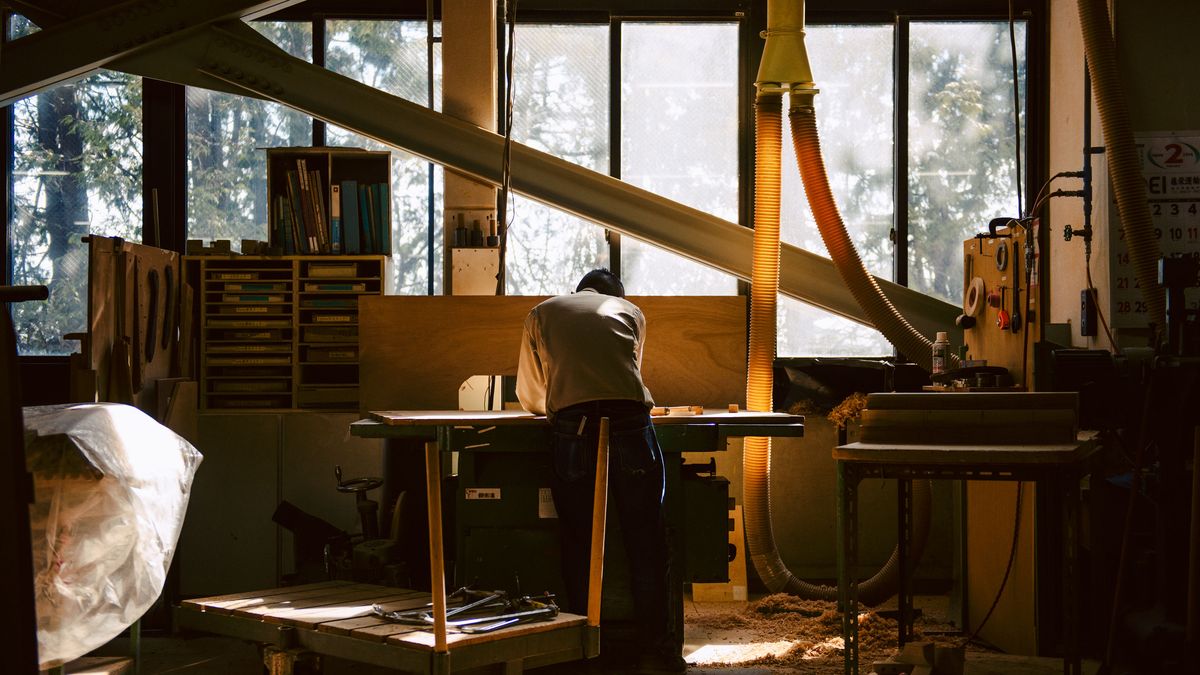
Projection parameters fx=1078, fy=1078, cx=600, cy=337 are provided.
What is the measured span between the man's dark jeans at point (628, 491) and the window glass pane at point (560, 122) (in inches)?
83.7

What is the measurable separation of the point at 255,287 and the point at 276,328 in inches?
9.4

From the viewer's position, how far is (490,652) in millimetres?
3273

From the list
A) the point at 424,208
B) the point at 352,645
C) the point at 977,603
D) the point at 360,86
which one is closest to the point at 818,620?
the point at 977,603

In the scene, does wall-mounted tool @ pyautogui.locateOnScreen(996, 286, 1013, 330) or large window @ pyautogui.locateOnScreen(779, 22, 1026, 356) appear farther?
large window @ pyautogui.locateOnScreen(779, 22, 1026, 356)

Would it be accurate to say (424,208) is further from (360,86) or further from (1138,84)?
(1138,84)

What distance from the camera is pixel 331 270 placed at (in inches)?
217

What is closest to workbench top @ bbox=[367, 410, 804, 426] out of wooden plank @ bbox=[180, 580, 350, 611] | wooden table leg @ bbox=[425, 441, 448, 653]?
wooden plank @ bbox=[180, 580, 350, 611]

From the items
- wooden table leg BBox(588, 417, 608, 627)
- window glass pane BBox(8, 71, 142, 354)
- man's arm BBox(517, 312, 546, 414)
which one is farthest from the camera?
window glass pane BBox(8, 71, 142, 354)

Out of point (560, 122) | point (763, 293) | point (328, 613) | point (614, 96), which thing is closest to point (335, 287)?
point (560, 122)

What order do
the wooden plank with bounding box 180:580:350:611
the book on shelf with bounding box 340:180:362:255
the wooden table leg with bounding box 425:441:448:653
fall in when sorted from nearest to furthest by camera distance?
the wooden table leg with bounding box 425:441:448:653
the wooden plank with bounding box 180:580:350:611
the book on shelf with bounding box 340:180:362:255

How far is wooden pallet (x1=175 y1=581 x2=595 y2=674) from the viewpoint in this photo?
3.20 metres

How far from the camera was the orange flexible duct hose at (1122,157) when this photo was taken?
156 inches

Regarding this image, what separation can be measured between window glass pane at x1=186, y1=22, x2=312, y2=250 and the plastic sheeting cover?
2.56 metres

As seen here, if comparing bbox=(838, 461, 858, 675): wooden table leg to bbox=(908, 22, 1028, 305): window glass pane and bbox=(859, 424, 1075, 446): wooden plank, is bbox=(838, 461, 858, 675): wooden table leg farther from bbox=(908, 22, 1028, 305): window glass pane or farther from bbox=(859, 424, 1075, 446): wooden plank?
bbox=(908, 22, 1028, 305): window glass pane
